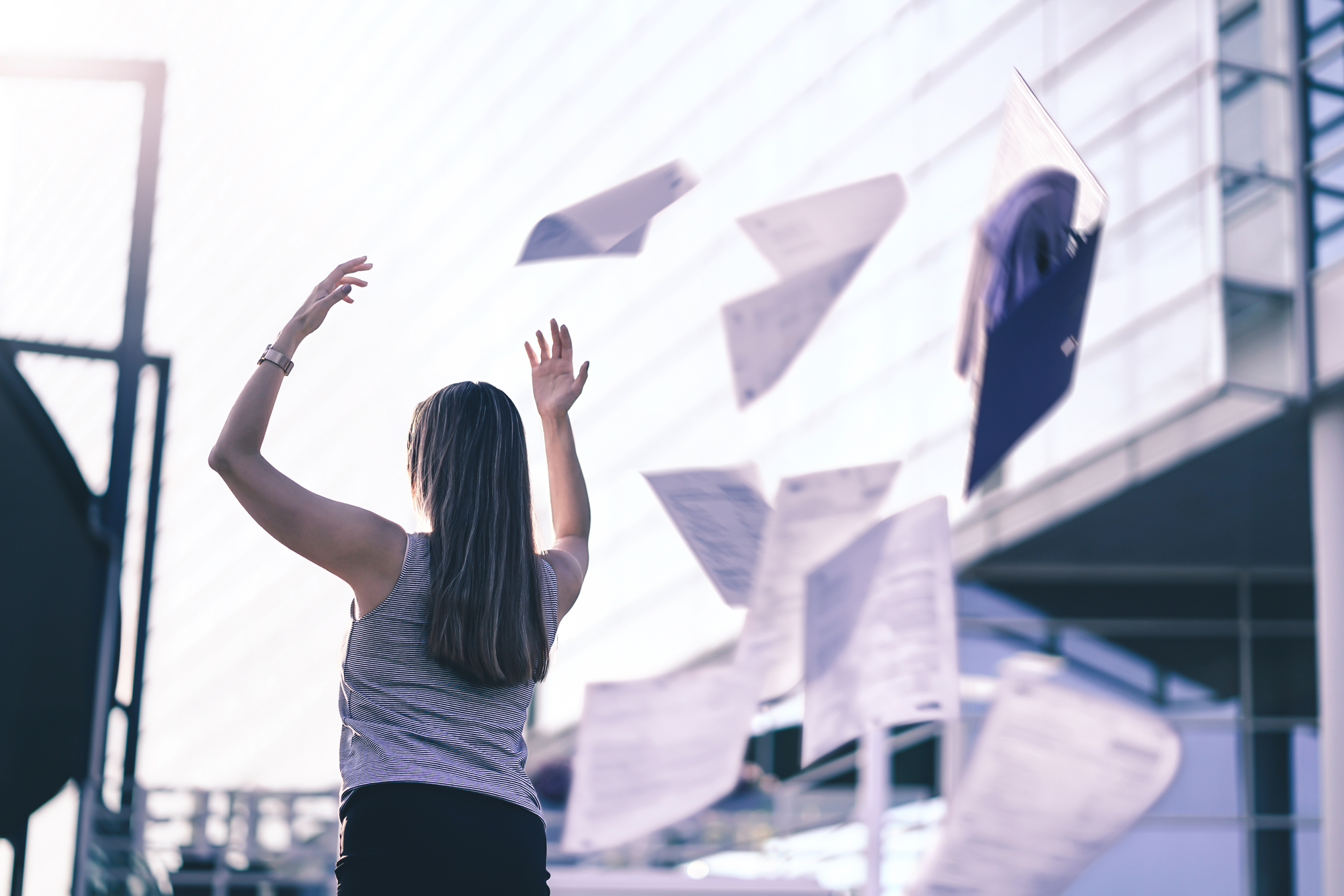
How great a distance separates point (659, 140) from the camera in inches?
1314

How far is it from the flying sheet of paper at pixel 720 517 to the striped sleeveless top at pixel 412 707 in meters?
2.26

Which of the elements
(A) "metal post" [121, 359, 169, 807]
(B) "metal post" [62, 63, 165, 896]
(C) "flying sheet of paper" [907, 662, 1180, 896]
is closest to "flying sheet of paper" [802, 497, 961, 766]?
(C) "flying sheet of paper" [907, 662, 1180, 896]

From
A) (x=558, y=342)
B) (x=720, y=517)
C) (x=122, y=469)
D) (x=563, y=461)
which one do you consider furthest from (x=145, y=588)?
(x=563, y=461)

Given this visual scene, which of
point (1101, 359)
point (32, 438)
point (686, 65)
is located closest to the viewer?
point (32, 438)

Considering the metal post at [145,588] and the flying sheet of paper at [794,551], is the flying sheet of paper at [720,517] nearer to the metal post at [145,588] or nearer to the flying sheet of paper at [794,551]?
the flying sheet of paper at [794,551]

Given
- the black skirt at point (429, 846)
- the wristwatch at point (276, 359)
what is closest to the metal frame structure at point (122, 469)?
the wristwatch at point (276, 359)

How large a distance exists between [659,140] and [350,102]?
108 ft

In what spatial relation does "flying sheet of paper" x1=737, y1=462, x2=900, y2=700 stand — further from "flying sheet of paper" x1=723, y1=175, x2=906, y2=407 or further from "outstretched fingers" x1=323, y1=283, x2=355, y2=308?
"outstretched fingers" x1=323, y1=283, x2=355, y2=308

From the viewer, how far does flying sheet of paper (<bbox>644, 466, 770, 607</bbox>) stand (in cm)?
420

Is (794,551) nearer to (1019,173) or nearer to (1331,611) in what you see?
(1019,173)

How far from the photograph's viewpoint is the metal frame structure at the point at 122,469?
5.36 metres

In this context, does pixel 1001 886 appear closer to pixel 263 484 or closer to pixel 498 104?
pixel 263 484

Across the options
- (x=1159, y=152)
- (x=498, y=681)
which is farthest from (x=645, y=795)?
(x=1159, y=152)

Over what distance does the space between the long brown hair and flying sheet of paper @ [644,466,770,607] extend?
7.09 feet
